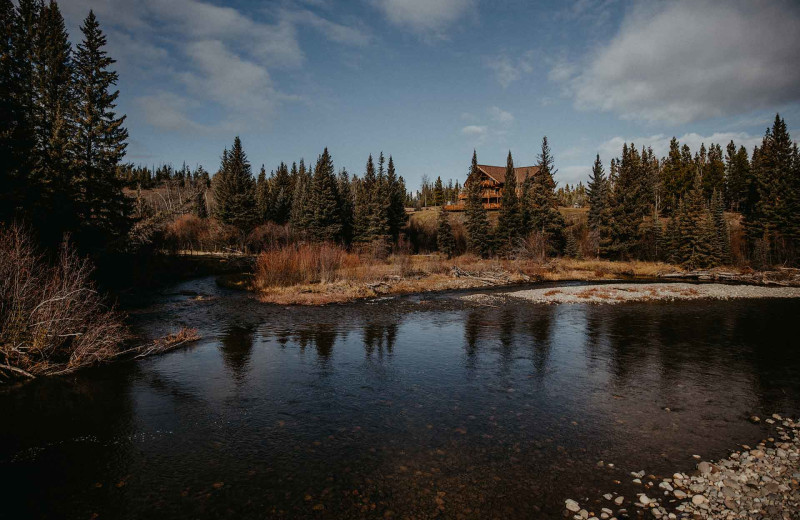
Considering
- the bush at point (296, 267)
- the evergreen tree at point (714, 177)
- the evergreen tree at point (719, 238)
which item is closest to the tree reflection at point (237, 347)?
the bush at point (296, 267)

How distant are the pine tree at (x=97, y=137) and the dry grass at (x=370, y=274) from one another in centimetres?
1274

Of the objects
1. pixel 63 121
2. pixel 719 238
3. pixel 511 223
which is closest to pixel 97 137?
pixel 63 121

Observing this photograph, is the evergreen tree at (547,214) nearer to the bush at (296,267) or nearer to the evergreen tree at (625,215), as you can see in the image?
the evergreen tree at (625,215)

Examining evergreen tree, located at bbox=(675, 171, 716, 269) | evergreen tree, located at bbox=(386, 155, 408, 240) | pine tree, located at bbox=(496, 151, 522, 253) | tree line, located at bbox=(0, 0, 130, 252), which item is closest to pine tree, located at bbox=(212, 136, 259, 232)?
evergreen tree, located at bbox=(386, 155, 408, 240)

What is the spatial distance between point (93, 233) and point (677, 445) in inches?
1322

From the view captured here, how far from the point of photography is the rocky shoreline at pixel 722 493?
618 cm

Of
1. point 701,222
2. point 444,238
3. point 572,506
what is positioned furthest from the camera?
point 444,238

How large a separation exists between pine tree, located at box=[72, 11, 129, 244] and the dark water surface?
22886 mm

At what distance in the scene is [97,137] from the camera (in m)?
32.8

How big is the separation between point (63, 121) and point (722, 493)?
42.9 meters

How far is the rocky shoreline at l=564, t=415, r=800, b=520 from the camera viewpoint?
618 cm

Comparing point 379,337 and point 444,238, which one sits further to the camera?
point 444,238

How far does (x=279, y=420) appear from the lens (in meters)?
10.1

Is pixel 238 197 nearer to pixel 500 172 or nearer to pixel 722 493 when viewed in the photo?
pixel 500 172
